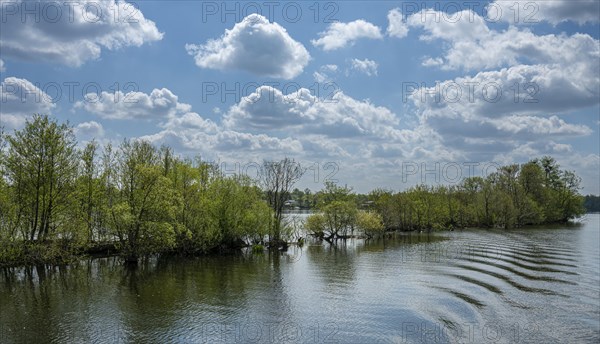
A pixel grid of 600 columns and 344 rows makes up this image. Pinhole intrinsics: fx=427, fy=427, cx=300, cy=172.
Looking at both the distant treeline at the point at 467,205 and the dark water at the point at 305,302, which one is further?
the distant treeline at the point at 467,205

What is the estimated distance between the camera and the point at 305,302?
25.9m

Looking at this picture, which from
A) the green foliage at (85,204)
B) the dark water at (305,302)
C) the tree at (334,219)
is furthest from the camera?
the tree at (334,219)

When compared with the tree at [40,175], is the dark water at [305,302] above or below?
below

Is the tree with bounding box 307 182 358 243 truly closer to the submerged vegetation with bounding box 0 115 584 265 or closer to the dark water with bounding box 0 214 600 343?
the submerged vegetation with bounding box 0 115 584 265

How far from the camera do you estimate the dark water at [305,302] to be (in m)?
19.9

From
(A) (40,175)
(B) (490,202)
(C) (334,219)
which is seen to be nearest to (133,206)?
(A) (40,175)

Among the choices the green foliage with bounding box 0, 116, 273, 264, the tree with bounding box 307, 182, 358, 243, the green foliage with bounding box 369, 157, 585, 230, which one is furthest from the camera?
the green foliage with bounding box 369, 157, 585, 230

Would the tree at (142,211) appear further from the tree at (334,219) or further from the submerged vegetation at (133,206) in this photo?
the tree at (334,219)

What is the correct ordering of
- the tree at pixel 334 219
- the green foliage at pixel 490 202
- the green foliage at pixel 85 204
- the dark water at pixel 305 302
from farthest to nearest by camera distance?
the green foliage at pixel 490 202 → the tree at pixel 334 219 → the green foliage at pixel 85 204 → the dark water at pixel 305 302

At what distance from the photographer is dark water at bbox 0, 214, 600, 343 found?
19.9 meters

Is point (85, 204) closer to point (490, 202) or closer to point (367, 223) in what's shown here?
point (367, 223)

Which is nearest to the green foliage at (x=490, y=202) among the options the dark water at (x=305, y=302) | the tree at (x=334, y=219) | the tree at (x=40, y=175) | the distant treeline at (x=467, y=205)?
the distant treeline at (x=467, y=205)

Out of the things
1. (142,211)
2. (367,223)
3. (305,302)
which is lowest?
(305,302)

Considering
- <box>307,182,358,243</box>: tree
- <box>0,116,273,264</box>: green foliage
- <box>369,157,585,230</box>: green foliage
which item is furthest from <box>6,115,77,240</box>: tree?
<box>369,157,585,230</box>: green foliage
